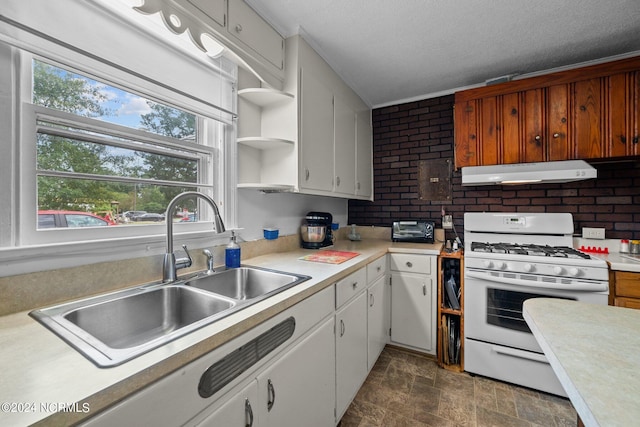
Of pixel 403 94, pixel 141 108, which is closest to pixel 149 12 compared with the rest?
pixel 141 108

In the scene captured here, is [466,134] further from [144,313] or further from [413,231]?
[144,313]

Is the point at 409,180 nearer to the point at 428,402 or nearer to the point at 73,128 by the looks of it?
the point at 428,402

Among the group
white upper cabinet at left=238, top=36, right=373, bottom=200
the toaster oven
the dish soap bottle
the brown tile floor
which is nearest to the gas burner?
the toaster oven

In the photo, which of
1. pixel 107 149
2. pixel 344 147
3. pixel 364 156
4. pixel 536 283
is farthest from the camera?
pixel 364 156

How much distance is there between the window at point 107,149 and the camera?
1015mm

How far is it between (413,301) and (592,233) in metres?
1.49

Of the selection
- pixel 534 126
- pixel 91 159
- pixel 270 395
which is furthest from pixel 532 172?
pixel 91 159

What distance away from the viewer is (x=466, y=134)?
2316mm

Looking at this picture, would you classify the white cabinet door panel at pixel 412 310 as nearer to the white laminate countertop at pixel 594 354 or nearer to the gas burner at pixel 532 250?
the gas burner at pixel 532 250

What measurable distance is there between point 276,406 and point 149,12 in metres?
1.61

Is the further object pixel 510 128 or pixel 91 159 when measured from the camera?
pixel 510 128

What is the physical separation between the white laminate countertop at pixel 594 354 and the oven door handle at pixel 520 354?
3.73 feet

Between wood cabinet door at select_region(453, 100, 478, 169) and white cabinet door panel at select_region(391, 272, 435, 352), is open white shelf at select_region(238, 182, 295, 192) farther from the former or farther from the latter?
wood cabinet door at select_region(453, 100, 478, 169)

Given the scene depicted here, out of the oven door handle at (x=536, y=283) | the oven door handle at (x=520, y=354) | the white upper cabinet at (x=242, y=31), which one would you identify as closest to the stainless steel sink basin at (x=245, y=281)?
the white upper cabinet at (x=242, y=31)
